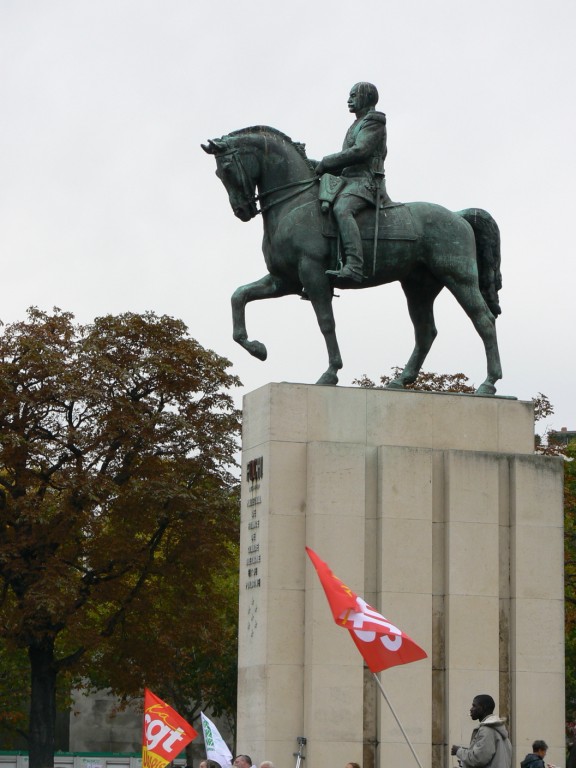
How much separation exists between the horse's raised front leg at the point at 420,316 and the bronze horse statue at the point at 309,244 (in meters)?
0.26

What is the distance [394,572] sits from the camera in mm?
21000

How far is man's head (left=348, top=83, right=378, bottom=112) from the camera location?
22.6 metres

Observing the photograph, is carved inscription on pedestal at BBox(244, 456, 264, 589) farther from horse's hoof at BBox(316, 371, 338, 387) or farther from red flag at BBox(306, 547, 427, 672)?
red flag at BBox(306, 547, 427, 672)

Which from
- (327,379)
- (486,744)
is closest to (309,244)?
(327,379)

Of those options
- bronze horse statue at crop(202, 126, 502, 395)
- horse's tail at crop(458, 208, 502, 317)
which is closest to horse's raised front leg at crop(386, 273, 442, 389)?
bronze horse statue at crop(202, 126, 502, 395)

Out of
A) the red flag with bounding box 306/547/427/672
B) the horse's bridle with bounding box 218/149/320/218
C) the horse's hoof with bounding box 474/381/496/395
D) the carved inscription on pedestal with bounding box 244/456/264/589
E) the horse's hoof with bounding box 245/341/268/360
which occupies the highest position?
the horse's bridle with bounding box 218/149/320/218

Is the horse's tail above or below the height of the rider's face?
below

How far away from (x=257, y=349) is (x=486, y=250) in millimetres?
3451

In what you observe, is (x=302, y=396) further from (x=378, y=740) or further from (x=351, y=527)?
(x=378, y=740)

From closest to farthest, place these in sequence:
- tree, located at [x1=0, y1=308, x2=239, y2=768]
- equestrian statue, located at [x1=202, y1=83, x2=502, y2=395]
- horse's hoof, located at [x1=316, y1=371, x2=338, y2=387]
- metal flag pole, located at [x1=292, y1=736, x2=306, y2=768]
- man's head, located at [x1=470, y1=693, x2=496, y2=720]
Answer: man's head, located at [x1=470, y1=693, x2=496, y2=720] → metal flag pole, located at [x1=292, y1=736, x2=306, y2=768] → horse's hoof, located at [x1=316, y1=371, x2=338, y2=387] → equestrian statue, located at [x1=202, y1=83, x2=502, y2=395] → tree, located at [x1=0, y1=308, x2=239, y2=768]

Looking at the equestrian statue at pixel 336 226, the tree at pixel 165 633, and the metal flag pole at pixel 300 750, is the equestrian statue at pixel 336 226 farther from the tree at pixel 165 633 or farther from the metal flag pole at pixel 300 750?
the tree at pixel 165 633

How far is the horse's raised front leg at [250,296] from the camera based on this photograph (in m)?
22.6

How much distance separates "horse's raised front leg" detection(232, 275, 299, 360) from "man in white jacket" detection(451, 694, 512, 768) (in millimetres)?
8584

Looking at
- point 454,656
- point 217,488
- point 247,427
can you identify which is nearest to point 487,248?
point 247,427
